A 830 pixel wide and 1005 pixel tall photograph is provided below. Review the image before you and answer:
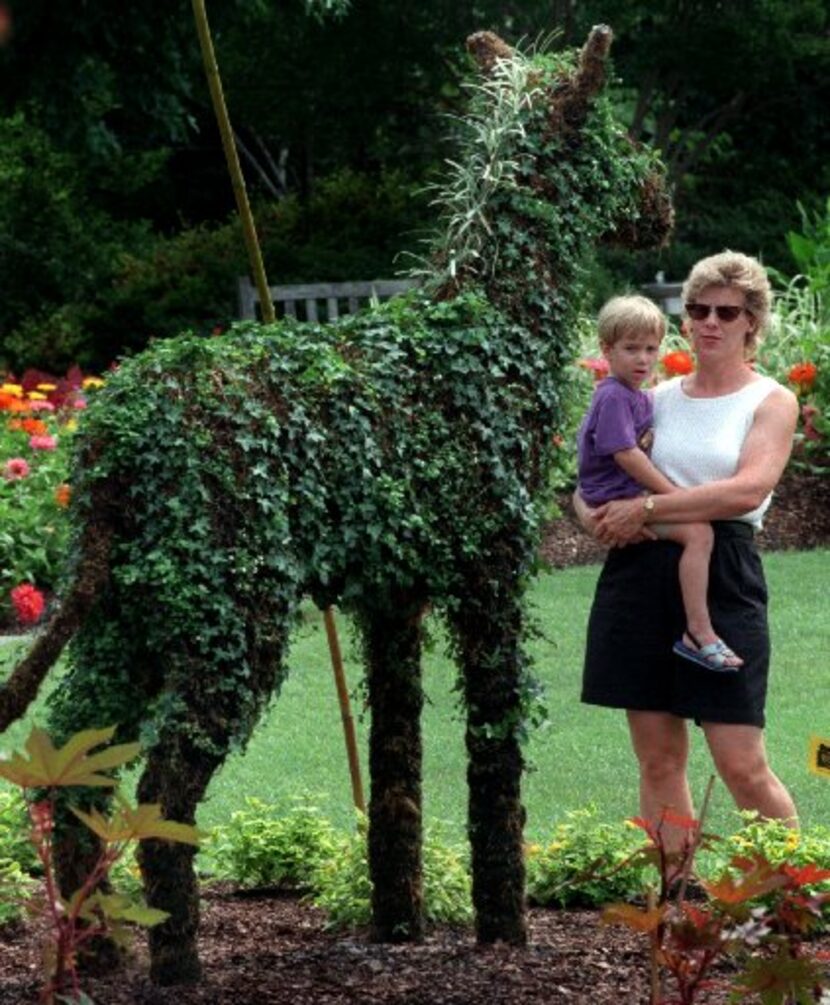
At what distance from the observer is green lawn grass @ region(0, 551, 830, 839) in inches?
289

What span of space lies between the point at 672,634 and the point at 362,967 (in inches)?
55.8

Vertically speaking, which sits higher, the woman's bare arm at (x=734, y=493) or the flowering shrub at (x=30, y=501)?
the woman's bare arm at (x=734, y=493)

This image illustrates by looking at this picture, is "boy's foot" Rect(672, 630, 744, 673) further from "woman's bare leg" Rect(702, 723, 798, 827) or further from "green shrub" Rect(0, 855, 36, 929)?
"green shrub" Rect(0, 855, 36, 929)

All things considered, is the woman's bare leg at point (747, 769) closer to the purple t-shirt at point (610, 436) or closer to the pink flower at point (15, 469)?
the purple t-shirt at point (610, 436)

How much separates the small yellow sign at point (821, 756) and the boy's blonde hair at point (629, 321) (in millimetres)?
1171

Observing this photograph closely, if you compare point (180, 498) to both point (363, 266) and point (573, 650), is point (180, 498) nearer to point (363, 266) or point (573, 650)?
point (573, 650)

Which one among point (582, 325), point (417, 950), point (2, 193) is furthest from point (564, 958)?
point (2, 193)

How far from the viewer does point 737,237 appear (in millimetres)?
21281

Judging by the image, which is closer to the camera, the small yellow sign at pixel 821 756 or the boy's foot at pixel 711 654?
the small yellow sign at pixel 821 756

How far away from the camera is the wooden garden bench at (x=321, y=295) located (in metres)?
17.8

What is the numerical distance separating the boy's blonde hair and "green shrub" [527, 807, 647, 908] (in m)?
1.40

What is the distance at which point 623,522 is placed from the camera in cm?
557

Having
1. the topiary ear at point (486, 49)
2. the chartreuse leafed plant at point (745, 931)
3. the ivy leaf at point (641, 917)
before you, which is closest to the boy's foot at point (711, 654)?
the topiary ear at point (486, 49)

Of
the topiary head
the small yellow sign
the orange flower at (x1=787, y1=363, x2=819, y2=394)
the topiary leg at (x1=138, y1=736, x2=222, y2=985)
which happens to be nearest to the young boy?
the topiary head
